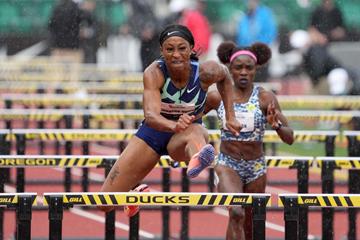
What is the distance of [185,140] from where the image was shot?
32.4 feet

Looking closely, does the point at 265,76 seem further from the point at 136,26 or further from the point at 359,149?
the point at 359,149

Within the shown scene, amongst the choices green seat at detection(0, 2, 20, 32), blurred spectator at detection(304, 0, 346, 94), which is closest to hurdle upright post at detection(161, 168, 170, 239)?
blurred spectator at detection(304, 0, 346, 94)

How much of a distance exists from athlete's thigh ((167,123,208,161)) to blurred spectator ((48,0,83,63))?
11.8m

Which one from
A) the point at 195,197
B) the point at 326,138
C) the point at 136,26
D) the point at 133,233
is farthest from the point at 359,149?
the point at 136,26

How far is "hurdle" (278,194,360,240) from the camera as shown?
854 centimetres

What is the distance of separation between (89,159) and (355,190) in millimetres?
2737

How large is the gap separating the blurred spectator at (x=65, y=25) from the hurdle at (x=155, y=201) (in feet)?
43.5

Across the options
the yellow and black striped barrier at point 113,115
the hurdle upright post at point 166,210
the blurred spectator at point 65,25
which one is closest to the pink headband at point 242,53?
the hurdle upright post at point 166,210

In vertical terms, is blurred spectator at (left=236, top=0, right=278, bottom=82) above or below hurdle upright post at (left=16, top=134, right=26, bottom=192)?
above

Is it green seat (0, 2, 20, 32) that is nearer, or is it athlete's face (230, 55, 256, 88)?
athlete's face (230, 55, 256, 88)

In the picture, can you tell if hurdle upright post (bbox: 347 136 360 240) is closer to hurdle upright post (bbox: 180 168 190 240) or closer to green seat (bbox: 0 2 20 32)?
hurdle upright post (bbox: 180 168 190 240)

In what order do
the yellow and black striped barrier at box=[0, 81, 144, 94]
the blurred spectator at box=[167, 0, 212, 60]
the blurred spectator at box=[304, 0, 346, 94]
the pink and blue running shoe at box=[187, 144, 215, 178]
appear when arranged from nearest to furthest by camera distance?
1. the pink and blue running shoe at box=[187, 144, 215, 178]
2. the yellow and black striped barrier at box=[0, 81, 144, 94]
3. the blurred spectator at box=[304, 0, 346, 94]
4. the blurred spectator at box=[167, 0, 212, 60]

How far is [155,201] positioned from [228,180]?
2.23 meters

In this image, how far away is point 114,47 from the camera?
27.1 meters
